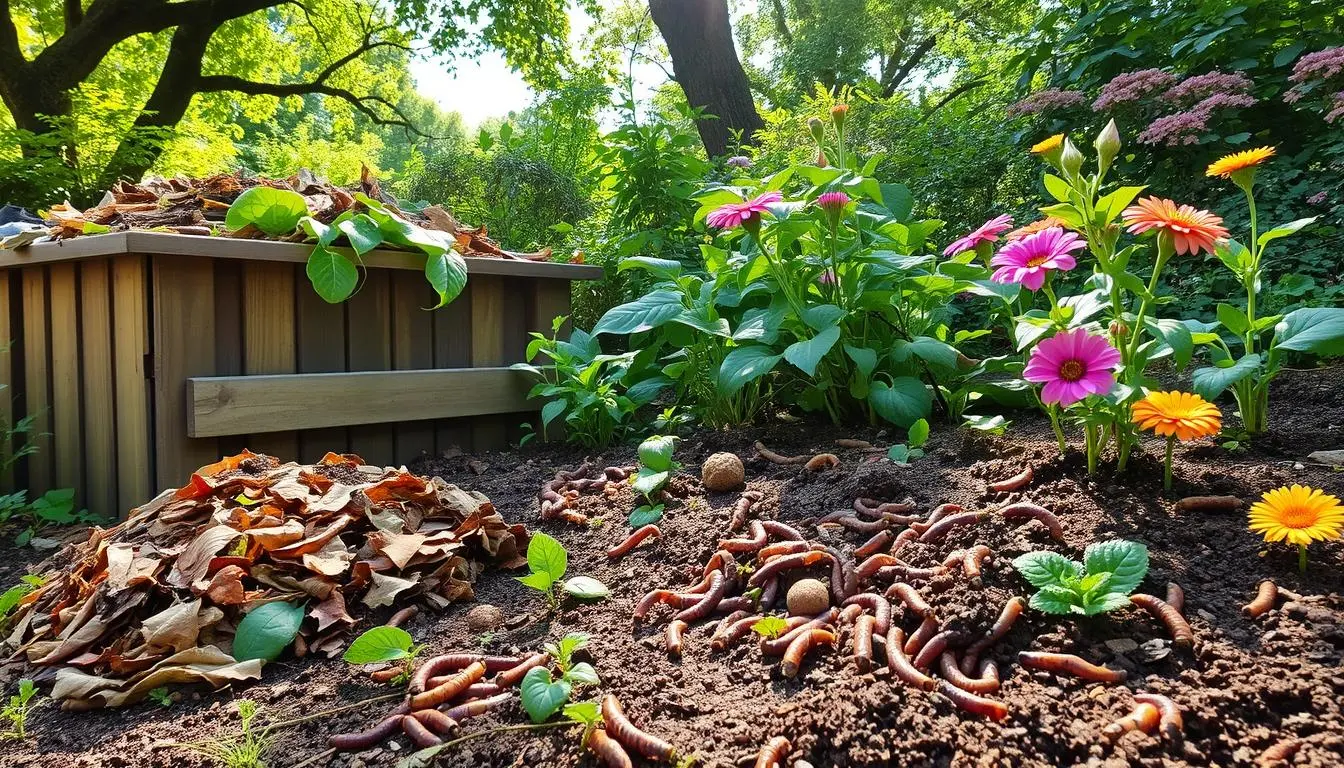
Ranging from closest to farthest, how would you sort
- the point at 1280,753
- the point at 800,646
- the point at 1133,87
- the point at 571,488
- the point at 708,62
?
the point at 1280,753, the point at 800,646, the point at 571,488, the point at 1133,87, the point at 708,62

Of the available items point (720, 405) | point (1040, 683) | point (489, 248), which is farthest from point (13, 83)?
point (1040, 683)

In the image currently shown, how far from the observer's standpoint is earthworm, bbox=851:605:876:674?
3.90ft

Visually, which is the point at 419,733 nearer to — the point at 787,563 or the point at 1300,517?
the point at 787,563

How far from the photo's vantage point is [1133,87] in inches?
140

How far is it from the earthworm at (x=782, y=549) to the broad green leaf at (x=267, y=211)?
2.18 metres

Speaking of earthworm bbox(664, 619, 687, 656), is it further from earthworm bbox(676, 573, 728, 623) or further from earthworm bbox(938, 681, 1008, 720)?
earthworm bbox(938, 681, 1008, 720)

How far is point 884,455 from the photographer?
212 cm

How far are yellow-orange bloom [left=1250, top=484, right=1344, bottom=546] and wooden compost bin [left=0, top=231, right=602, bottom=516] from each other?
105 inches

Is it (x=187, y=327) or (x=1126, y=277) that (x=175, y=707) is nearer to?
(x=187, y=327)

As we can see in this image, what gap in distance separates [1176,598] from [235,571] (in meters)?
1.74

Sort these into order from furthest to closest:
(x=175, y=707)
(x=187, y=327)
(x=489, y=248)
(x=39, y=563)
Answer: (x=489, y=248), (x=187, y=327), (x=39, y=563), (x=175, y=707)

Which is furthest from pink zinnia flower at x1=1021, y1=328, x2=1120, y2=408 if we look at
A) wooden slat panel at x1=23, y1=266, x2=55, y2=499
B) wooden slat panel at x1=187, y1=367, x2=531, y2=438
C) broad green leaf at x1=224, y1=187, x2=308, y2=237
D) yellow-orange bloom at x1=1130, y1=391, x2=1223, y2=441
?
wooden slat panel at x1=23, y1=266, x2=55, y2=499

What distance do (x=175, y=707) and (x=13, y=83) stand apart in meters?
9.83

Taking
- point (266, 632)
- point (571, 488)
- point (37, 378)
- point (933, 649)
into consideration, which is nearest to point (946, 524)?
point (933, 649)
